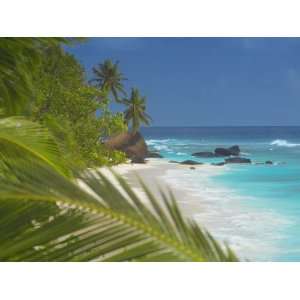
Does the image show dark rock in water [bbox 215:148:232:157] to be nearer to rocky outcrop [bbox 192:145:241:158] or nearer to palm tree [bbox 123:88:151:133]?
rocky outcrop [bbox 192:145:241:158]

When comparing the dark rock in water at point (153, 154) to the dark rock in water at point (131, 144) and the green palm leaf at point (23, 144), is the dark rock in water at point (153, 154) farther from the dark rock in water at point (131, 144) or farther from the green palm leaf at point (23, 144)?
the green palm leaf at point (23, 144)

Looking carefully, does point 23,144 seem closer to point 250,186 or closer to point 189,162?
point 189,162

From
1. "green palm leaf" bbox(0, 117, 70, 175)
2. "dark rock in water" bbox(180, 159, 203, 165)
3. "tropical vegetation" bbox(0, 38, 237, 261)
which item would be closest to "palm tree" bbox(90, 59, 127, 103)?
"tropical vegetation" bbox(0, 38, 237, 261)

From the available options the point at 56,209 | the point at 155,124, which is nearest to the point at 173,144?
the point at 155,124

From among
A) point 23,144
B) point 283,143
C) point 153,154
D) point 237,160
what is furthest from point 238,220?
point 23,144
